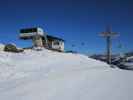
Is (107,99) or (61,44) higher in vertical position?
(61,44)

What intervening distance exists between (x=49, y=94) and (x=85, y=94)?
135 centimetres

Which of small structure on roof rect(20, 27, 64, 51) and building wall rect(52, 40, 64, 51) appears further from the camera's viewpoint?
building wall rect(52, 40, 64, 51)

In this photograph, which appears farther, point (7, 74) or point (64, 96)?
point (7, 74)

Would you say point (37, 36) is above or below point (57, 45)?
above

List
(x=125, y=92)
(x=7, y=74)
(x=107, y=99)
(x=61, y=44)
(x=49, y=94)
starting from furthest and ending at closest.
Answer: (x=61, y=44)
(x=7, y=74)
(x=125, y=92)
(x=49, y=94)
(x=107, y=99)

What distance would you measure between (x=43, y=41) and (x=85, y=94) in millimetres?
58540

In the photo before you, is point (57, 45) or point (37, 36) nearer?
point (37, 36)

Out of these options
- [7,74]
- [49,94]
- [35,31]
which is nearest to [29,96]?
[49,94]

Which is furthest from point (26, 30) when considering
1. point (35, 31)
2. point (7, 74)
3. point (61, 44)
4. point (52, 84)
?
point (52, 84)

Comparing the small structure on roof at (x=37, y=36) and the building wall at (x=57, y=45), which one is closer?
the small structure on roof at (x=37, y=36)

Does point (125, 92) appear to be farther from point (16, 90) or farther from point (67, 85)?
point (16, 90)

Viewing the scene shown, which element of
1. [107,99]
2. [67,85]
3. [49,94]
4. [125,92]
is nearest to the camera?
[107,99]

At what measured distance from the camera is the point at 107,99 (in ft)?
25.9

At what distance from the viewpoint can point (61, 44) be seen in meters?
74.6
